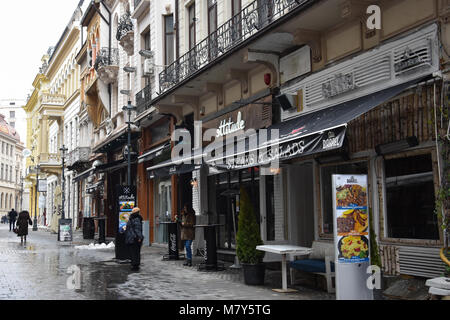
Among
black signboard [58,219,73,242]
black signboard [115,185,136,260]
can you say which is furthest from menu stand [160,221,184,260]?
black signboard [58,219,73,242]

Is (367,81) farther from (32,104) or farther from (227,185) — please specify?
(32,104)

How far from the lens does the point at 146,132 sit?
24.5 metres

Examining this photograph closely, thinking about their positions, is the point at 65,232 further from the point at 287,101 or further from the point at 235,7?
the point at 287,101

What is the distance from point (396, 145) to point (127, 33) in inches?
756

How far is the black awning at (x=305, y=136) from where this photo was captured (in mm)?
9086

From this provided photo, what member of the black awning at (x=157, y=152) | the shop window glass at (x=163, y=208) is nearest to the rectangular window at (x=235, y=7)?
the black awning at (x=157, y=152)

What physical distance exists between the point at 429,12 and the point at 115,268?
387 inches

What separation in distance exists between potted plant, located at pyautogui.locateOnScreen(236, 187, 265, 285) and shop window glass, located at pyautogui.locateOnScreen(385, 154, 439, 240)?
8.43ft

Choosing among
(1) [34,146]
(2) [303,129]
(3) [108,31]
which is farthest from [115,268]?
(1) [34,146]

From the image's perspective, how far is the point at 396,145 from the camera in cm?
951

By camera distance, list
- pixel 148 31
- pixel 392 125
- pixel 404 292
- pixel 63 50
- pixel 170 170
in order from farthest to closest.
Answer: pixel 63 50 < pixel 148 31 < pixel 170 170 < pixel 392 125 < pixel 404 292

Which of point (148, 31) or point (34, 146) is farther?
point (34, 146)

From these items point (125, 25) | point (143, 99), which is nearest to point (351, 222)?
point (143, 99)

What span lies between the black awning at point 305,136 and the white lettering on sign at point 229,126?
170 cm
